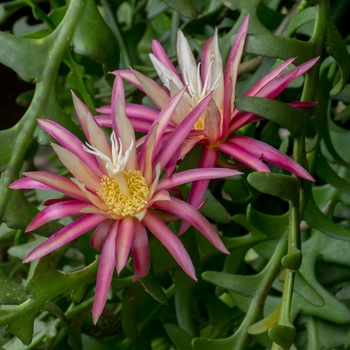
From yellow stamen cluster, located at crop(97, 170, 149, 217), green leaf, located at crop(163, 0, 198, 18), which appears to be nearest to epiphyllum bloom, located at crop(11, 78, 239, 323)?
yellow stamen cluster, located at crop(97, 170, 149, 217)

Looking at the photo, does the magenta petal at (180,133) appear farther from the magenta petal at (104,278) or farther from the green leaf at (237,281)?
the green leaf at (237,281)

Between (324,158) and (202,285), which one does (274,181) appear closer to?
(324,158)

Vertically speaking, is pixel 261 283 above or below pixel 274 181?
below

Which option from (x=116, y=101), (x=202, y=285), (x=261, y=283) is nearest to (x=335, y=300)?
(x=261, y=283)

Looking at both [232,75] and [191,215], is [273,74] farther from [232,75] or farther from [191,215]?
[191,215]

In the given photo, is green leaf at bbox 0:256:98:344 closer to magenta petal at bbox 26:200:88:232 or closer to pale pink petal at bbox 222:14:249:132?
magenta petal at bbox 26:200:88:232

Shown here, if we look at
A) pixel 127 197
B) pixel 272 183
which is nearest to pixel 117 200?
pixel 127 197
